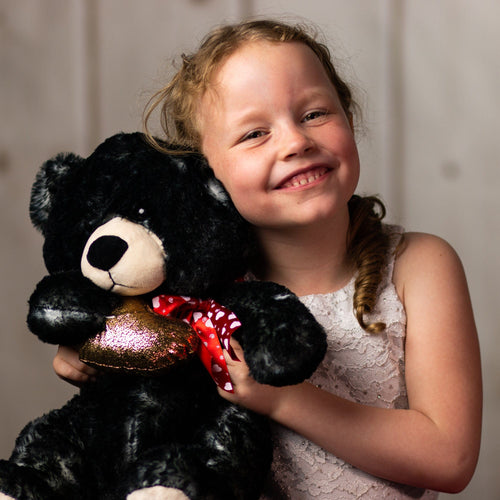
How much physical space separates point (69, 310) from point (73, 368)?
13cm

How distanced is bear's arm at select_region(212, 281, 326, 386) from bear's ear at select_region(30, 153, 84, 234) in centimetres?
25

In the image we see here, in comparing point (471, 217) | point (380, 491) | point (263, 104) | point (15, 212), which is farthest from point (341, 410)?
point (15, 212)

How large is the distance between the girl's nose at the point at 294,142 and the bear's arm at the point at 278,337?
0.15 metres

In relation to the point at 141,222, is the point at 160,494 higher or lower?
lower

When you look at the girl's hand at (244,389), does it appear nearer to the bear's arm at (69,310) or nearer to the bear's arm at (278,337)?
the bear's arm at (278,337)

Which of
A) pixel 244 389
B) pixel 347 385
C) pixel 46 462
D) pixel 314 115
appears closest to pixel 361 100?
pixel 314 115

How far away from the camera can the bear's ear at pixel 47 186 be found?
831 mm

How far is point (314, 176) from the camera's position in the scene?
2.70 feet

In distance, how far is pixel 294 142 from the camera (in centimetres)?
80

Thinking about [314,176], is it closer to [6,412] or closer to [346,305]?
[346,305]

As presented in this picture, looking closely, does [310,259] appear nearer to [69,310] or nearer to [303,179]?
[303,179]

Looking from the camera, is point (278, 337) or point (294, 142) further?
point (294, 142)

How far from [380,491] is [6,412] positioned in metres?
0.95

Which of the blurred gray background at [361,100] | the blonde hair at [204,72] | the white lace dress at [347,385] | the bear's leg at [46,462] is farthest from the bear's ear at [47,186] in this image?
the blurred gray background at [361,100]
